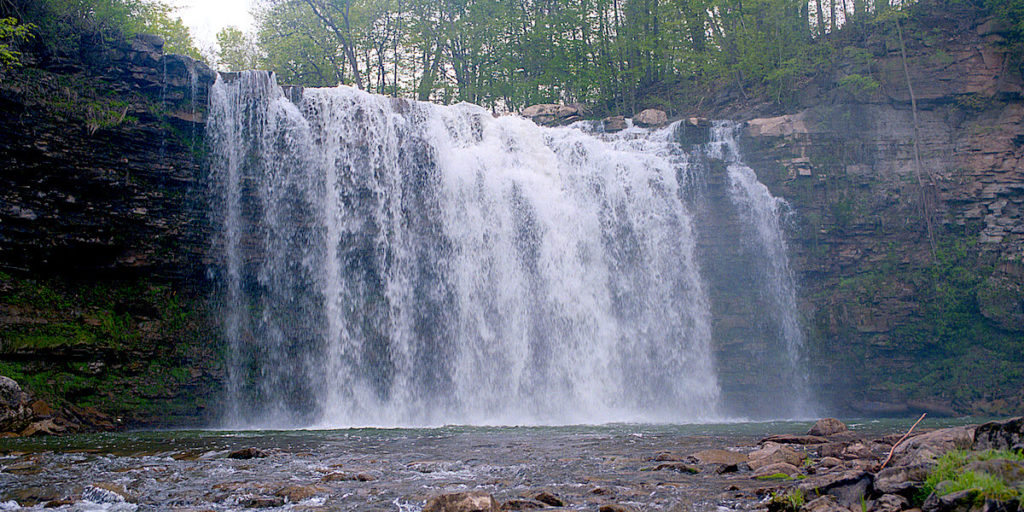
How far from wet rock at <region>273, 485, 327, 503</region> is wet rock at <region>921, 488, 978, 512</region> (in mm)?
5338

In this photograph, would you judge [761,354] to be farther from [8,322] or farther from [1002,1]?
[8,322]

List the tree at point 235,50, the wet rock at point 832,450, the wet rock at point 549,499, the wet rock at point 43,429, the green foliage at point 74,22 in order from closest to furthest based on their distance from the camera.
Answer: the wet rock at point 549,499 → the wet rock at point 832,450 → the wet rock at point 43,429 → the green foliage at point 74,22 → the tree at point 235,50

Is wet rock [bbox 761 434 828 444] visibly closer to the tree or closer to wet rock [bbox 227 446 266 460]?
wet rock [bbox 227 446 266 460]

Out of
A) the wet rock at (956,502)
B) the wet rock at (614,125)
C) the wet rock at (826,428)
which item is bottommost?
the wet rock at (826,428)

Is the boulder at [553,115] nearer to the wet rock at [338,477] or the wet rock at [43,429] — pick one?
the wet rock at [43,429]

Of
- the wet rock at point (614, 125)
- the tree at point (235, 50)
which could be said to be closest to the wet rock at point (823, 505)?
the wet rock at point (614, 125)

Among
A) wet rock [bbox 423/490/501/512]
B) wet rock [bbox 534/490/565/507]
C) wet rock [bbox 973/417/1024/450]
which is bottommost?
wet rock [bbox 534/490/565/507]

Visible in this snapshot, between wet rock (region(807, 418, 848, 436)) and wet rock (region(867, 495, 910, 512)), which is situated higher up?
wet rock (region(867, 495, 910, 512))

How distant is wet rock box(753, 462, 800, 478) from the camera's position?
714 centimetres

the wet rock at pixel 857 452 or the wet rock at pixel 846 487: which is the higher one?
the wet rock at pixel 846 487

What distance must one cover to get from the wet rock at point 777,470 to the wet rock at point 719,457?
26.5 inches

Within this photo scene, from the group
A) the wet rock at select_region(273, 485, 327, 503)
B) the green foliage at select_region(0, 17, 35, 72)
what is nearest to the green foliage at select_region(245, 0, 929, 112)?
the green foliage at select_region(0, 17, 35, 72)

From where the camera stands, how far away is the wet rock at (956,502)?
4250 mm

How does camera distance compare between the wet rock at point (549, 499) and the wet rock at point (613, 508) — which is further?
the wet rock at point (549, 499)
